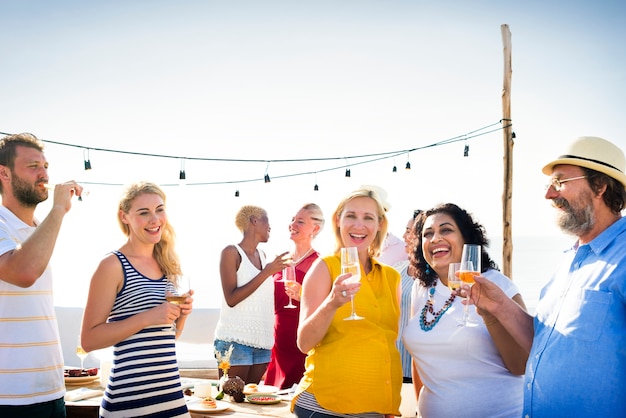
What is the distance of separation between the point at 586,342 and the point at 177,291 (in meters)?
1.71

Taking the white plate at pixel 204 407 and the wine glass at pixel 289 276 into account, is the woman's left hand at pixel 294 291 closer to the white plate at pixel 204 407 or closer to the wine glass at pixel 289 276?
the wine glass at pixel 289 276

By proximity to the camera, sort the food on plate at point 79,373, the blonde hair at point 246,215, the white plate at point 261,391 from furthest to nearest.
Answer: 1. the blonde hair at point 246,215
2. the food on plate at point 79,373
3. the white plate at point 261,391

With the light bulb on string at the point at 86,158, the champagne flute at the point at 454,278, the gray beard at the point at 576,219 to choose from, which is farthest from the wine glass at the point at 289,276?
the light bulb on string at the point at 86,158

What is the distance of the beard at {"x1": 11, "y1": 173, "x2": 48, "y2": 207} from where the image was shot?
110 inches

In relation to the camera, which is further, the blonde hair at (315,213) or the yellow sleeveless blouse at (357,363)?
the blonde hair at (315,213)

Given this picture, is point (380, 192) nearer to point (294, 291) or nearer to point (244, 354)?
point (294, 291)

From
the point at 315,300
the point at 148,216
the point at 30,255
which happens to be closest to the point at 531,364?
the point at 315,300

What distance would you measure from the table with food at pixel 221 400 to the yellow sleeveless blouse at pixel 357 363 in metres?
0.85

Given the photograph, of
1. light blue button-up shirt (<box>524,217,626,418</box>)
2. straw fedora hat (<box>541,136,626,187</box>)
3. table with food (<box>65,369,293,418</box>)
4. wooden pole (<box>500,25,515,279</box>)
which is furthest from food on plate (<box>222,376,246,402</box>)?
wooden pole (<box>500,25,515,279</box>)

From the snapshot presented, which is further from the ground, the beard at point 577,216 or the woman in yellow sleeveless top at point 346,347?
the beard at point 577,216

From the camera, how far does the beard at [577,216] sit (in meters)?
2.26

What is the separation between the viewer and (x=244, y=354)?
4.72 m

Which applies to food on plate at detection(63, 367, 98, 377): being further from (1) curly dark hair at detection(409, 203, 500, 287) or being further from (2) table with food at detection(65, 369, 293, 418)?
(1) curly dark hair at detection(409, 203, 500, 287)

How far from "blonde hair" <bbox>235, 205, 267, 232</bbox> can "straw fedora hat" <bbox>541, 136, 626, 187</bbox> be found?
3.11m
